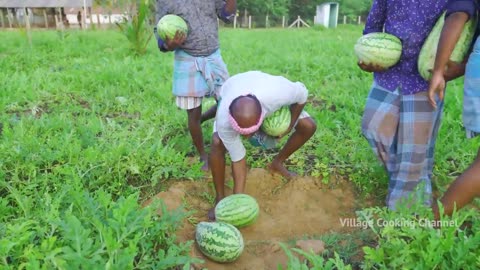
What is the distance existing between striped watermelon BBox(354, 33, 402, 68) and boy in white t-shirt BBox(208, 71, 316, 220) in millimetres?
597

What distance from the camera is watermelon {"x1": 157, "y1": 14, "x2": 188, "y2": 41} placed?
12.0ft

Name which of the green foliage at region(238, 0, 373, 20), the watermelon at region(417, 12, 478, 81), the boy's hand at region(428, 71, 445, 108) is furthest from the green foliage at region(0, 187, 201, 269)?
the green foliage at region(238, 0, 373, 20)

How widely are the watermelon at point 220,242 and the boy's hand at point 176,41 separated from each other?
1574 millimetres

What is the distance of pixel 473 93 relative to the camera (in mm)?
2701

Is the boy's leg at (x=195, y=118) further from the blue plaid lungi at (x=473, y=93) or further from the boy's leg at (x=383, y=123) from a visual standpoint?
the blue plaid lungi at (x=473, y=93)

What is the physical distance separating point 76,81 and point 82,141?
267 cm

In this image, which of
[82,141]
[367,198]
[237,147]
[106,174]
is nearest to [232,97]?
[237,147]

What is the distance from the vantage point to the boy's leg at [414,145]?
3113mm

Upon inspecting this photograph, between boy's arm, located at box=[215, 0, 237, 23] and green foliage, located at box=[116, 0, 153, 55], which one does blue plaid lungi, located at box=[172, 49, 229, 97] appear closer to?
boy's arm, located at box=[215, 0, 237, 23]

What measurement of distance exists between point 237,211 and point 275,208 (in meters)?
0.61

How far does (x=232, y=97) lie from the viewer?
312 centimetres

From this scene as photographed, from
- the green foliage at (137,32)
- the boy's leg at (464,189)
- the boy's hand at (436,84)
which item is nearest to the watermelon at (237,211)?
the boy's leg at (464,189)

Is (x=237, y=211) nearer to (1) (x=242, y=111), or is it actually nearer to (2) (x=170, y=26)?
(1) (x=242, y=111)

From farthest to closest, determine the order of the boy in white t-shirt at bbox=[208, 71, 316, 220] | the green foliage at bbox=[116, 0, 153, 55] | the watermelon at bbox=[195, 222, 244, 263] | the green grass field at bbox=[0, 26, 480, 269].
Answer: the green foliage at bbox=[116, 0, 153, 55] → the boy in white t-shirt at bbox=[208, 71, 316, 220] → the watermelon at bbox=[195, 222, 244, 263] → the green grass field at bbox=[0, 26, 480, 269]
